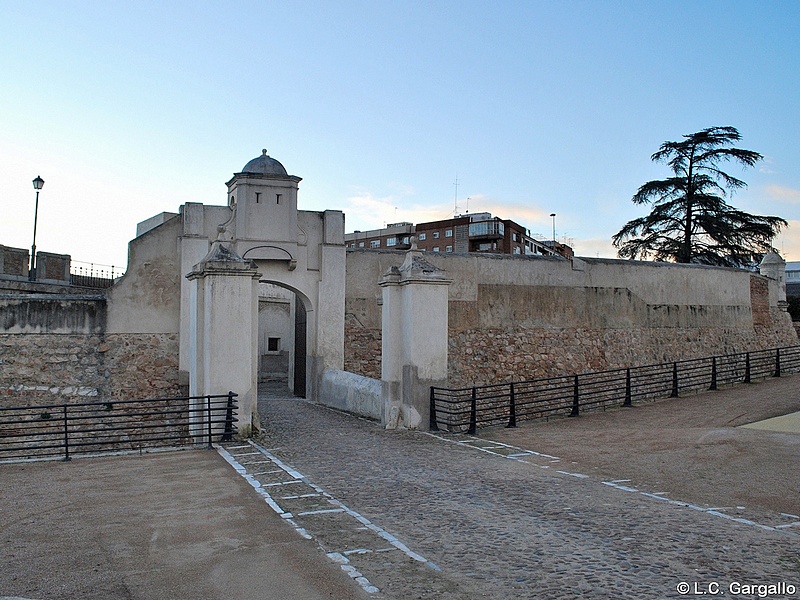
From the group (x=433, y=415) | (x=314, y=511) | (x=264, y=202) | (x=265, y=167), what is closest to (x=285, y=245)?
(x=264, y=202)

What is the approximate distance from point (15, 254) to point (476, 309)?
15476 millimetres

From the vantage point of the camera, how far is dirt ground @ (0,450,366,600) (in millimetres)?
5078

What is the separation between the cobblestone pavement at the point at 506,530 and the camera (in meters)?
5.15

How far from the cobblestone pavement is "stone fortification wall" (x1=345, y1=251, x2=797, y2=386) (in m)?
9.72

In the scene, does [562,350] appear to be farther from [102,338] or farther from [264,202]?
[102,338]

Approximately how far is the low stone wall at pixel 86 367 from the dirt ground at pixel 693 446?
9.20 metres

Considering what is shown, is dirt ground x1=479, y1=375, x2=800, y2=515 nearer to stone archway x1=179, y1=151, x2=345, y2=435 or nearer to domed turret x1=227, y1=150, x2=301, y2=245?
stone archway x1=179, y1=151, x2=345, y2=435

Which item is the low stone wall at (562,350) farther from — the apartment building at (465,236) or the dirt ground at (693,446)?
the apartment building at (465,236)

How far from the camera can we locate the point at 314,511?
→ 284 inches

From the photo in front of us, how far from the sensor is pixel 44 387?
1736 cm

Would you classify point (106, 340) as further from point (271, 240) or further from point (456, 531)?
point (456, 531)

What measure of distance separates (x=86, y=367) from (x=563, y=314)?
13447 millimetres

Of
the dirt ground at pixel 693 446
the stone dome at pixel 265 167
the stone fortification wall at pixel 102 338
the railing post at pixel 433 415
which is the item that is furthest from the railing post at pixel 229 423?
the stone dome at pixel 265 167

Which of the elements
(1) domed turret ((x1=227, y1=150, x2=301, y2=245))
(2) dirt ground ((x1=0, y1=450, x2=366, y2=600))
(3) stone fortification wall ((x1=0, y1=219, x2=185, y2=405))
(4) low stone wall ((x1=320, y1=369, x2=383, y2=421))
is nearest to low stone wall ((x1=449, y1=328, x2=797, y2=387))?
(4) low stone wall ((x1=320, y1=369, x2=383, y2=421))
